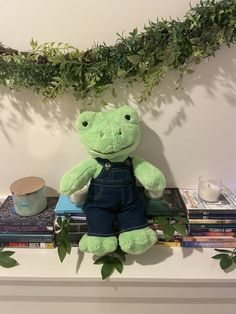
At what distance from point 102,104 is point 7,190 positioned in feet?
1.60

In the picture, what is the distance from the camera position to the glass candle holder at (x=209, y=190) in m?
0.87

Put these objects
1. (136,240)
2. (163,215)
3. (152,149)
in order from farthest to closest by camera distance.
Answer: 1. (152,149)
2. (163,215)
3. (136,240)

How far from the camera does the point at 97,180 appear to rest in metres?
0.81

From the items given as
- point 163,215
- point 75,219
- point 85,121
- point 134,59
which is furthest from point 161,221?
point 134,59

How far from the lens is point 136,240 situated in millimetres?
741

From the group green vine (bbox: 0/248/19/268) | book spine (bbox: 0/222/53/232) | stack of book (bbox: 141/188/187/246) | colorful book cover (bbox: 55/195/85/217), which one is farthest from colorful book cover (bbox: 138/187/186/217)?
green vine (bbox: 0/248/19/268)

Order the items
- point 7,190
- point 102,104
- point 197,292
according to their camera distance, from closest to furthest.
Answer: point 197,292 → point 102,104 → point 7,190

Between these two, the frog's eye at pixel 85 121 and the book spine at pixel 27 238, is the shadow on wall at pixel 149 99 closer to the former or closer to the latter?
the frog's eye at pixel 85 121

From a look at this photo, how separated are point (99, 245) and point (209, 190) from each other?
38 cm

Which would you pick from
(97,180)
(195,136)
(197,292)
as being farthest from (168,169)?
(197,292)

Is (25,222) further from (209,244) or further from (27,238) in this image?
(209,244)

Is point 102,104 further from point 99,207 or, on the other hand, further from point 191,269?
point 191,269

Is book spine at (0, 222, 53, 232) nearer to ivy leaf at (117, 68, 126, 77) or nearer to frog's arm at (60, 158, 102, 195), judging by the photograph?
frog's arm at (60, 158, 102, 195)

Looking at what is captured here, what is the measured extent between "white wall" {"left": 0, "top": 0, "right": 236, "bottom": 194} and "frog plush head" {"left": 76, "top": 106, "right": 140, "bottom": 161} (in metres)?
0.14
